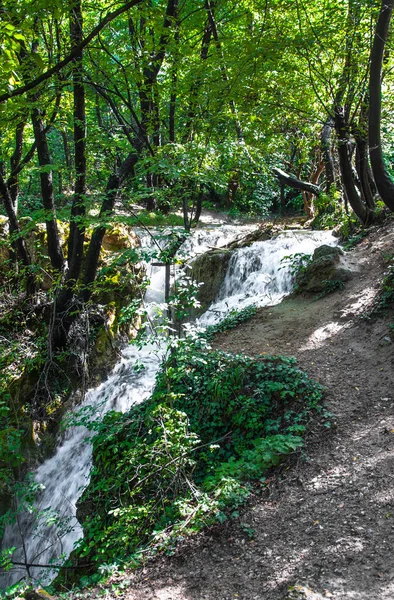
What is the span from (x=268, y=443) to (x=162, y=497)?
124 cm

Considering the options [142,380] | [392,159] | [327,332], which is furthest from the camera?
[392,159]

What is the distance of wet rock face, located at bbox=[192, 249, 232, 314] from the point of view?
1156 cm

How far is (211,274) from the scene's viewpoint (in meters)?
11.8

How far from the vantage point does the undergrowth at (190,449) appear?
4027 mm

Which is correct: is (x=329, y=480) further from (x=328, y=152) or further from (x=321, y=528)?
(x=328, y=152)

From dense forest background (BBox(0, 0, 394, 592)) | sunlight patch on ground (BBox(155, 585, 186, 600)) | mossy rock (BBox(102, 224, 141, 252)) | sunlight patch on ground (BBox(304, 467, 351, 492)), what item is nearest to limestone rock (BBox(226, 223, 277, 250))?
dense forest background (BBox(0, 0, 394, 592))

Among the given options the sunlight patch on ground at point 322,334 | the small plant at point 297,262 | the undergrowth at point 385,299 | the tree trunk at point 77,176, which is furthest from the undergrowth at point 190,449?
the small plant at point 297,262

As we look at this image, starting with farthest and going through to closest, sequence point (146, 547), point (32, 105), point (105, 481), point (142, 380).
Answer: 1. point (142, 380)
2. point (32, 105)
3. point (105, 481)
4. point (146, 547)

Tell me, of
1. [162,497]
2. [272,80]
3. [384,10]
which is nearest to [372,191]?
[272,80]

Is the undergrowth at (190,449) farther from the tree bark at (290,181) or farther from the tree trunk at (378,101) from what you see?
the tree bark at (290,181)

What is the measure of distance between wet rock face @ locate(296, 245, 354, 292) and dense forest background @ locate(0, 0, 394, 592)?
5.90 feet

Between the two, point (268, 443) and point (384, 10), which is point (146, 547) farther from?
point (384, 10)

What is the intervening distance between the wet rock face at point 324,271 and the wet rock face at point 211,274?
3.07 meters

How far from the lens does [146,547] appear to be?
3.79 meters
